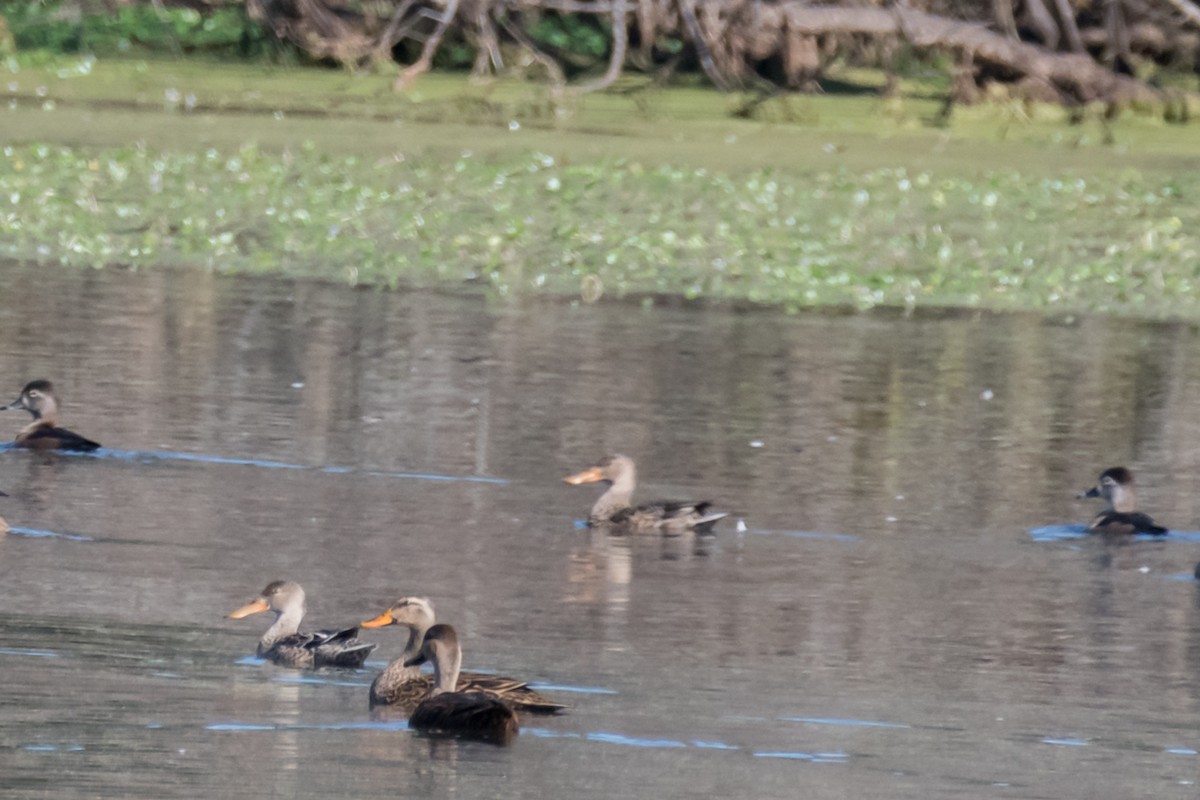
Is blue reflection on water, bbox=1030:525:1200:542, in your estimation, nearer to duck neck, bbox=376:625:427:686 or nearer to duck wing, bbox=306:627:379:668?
duck wing, bbox=306:627:379:668

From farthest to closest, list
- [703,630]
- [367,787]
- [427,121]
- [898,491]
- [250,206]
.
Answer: [427,121] → [250,206] → [898,491] → [703,630] → [367,787]

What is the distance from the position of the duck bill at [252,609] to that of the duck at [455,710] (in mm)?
960

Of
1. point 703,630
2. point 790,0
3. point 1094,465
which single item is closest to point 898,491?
point 1094,465

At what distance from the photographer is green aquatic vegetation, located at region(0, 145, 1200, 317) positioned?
16938mm

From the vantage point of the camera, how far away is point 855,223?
63.6 ft

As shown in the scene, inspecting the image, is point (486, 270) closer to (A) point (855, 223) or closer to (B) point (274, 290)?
(B) point (274, 290)

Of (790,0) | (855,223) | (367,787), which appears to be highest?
(790,0)

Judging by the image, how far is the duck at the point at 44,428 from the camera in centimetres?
1073

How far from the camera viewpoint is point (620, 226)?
18.7 m

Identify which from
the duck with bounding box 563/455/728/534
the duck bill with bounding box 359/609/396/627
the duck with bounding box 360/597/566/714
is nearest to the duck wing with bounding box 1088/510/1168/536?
the duck with bounding box 563/455/728/534

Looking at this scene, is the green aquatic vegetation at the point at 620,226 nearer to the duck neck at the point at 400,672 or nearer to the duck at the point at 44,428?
the duck at the point at 44,428

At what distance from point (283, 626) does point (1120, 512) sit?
3.77 m

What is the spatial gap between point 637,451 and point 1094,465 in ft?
6.16

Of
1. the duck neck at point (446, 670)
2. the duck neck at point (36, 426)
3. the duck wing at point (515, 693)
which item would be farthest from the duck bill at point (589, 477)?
the duck wing at point (515, 693)
